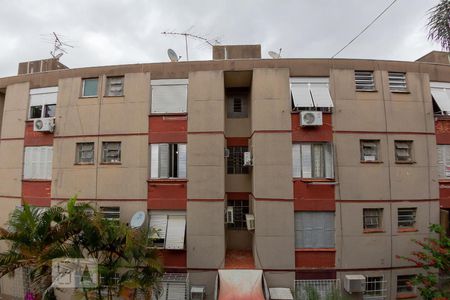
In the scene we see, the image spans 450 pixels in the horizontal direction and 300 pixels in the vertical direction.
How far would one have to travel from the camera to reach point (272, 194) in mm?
10992

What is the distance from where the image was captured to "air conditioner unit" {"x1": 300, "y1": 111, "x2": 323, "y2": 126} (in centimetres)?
1090

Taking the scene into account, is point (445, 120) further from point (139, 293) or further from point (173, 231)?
point (139, 293)

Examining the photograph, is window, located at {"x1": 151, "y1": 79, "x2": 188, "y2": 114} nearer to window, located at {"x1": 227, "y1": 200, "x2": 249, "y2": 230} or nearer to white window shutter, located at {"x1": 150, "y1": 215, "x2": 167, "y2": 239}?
white window shutter, located at {"x1": 150, "y1": 215, "x2": 167, "y2": 239}

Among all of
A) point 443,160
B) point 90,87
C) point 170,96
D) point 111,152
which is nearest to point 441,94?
point 443,160

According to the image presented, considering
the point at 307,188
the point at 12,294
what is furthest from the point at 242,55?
the point at 12,294

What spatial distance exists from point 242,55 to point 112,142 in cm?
754

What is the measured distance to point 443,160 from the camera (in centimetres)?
1156

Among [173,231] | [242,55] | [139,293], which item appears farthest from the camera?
[242,55]

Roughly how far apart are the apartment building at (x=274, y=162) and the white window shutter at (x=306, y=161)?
0.14ft

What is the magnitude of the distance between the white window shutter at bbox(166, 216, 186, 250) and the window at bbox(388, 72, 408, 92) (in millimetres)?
11118

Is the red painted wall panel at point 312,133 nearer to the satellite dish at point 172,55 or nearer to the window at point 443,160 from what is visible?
the window at point 443,160

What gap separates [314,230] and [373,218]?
2.69 metres

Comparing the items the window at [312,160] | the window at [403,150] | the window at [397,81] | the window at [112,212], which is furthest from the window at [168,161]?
the window at [397,81]

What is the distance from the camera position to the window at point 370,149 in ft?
37.3
